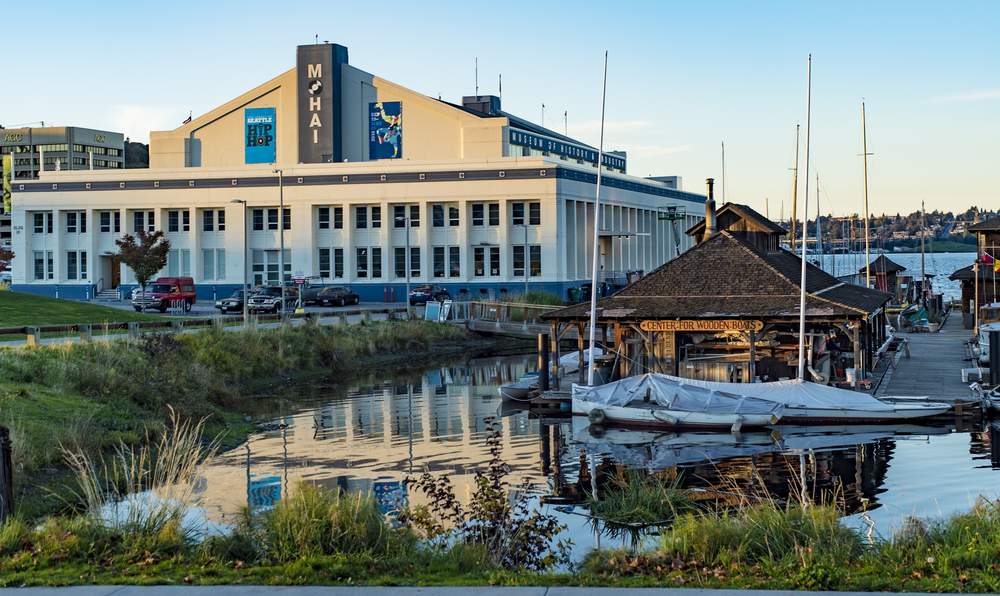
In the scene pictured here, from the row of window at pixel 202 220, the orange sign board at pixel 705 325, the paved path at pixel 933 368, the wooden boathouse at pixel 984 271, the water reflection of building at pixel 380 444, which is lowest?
the water reflection of building at pixel 380 444

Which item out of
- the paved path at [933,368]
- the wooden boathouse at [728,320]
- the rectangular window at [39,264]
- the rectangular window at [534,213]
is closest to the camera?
the wooden boathouse at [728,320]

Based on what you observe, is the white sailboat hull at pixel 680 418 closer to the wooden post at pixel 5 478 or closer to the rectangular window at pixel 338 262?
the wooden post at pixel 5 478

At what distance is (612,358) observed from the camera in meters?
48.5

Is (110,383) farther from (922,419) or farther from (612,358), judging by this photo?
(922,419)

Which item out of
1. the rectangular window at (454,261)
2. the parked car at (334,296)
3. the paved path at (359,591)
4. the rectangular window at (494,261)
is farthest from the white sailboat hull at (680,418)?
the rectangular window at (454,261)

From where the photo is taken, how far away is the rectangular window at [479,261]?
9762 centimetres

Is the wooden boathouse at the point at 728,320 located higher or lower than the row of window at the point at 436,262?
lower

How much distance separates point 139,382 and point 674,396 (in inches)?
674

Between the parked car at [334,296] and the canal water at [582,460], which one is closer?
the canal water at [582,460]

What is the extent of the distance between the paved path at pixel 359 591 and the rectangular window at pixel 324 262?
8718 cm

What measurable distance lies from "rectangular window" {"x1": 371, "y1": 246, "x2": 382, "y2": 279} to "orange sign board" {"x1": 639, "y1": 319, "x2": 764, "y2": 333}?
57085mm

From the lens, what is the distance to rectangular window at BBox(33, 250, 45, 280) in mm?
105875

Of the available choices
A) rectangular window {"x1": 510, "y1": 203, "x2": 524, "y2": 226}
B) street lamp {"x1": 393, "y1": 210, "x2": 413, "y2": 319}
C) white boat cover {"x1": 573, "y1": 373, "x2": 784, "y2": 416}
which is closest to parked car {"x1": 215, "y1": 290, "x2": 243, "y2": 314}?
street lamp {"x1": 393, "y1": 210, "x2": 413, "y2": 319}

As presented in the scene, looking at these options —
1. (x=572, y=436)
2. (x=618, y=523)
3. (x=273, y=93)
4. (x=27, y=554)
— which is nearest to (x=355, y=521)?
(x=27, y=554)
